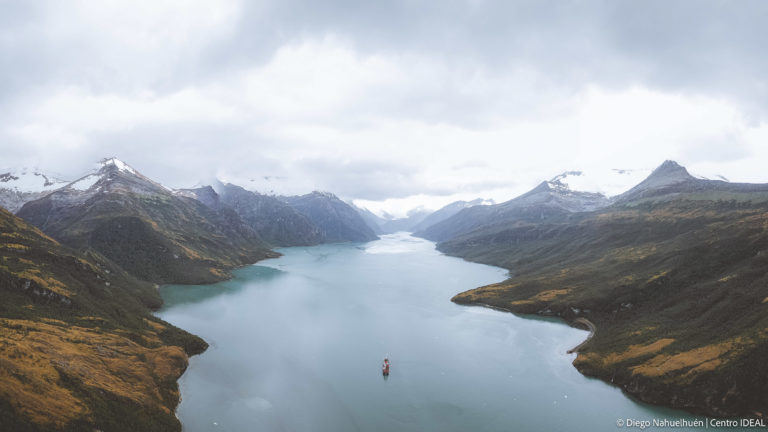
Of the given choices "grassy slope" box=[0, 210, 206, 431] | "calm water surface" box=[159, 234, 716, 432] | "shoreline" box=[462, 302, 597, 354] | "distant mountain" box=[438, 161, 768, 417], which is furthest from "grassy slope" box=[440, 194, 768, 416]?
"grassy slope" box=[0, 210, 206, 431]

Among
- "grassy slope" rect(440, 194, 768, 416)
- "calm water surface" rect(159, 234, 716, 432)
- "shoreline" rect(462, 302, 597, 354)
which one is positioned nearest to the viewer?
"calm water surface" rect(159, 234, 716, 432)

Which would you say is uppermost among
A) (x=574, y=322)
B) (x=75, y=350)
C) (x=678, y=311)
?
(x=75, y=350)

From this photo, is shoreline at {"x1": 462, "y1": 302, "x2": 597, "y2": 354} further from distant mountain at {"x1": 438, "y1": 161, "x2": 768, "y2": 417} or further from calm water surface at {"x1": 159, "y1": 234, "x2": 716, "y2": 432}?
calm water surface at {"x1": 159, "y1": 234, "x2": 716, "y2": 432}

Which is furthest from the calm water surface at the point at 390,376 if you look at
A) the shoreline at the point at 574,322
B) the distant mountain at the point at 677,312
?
the distant mountain at the point at 677,312

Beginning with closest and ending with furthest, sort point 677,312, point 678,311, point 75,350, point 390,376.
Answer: point 75,350
point 390,376
point 677,312
point 678,311

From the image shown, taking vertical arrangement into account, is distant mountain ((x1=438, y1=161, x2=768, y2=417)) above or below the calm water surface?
above

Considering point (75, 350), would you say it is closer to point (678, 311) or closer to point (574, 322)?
point (574, 322)

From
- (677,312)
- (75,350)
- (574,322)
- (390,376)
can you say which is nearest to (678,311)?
(677,312)

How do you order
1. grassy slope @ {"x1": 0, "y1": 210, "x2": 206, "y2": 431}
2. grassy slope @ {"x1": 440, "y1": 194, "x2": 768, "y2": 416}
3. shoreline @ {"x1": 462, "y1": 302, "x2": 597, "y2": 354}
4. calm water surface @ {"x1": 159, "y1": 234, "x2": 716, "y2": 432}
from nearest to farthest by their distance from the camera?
1. grassy slope @ {"x1": 0, "y1": 210, "x2": 206, "y2": 431}
2. calm water surface @ {"x1": 159, "y1": 234, "x2": 716, "y2": 432}
3. grassy slope @ {"x1": 440, "y1": 194, "x2": 768, "y2": 416}
4. shoreline @ {"x1": 462, "y1": 302, "x2": 597, "y2": 354}
